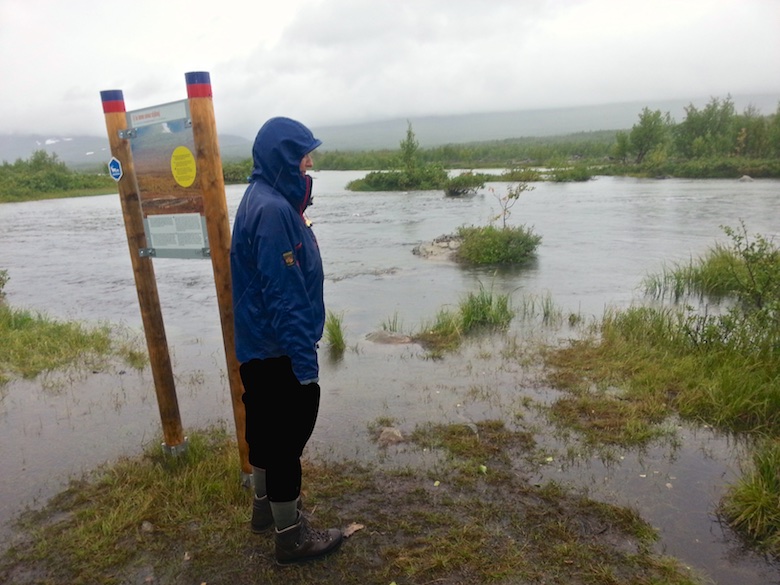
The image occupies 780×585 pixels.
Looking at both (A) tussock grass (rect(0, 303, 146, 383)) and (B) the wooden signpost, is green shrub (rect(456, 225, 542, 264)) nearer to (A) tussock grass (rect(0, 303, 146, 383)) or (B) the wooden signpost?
(A) tussock grass (rect(0, 303, 146, 383))

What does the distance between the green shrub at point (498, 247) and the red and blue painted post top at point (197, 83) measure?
37.8 feet

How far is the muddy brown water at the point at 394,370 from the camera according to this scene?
3861mm

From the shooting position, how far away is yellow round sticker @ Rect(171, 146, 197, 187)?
10.7ft

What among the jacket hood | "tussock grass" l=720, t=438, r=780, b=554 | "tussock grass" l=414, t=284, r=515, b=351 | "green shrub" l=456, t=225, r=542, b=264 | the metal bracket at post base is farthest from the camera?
"green shrub" l=456, t=225, r=542, b=264

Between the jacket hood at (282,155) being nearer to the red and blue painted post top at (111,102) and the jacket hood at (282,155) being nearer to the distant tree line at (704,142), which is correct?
the red and blue painted post top at (111,102)

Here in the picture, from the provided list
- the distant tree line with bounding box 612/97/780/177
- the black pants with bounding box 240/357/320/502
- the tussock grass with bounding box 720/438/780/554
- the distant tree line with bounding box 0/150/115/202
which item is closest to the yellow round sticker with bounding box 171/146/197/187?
the black pants with bounding box 240/357/320/502

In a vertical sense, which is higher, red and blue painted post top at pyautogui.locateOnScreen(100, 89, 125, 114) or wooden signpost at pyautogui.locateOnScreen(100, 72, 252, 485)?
red and blue painted post top at pyautogui.locateOnScreen(100, 89, 125, 114)

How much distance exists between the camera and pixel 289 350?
2.61 metres

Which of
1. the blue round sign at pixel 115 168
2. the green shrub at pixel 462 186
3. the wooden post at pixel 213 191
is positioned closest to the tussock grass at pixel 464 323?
the wooden post at pixel 213 191

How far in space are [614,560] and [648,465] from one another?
4.08 ft

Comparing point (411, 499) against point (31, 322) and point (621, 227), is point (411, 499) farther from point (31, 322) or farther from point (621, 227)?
point (621, 227)

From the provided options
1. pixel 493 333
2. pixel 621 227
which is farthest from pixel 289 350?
pixel 621 227

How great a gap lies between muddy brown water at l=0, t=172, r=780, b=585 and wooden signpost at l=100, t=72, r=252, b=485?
5.74 feet

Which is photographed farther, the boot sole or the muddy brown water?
the muddy brown water
